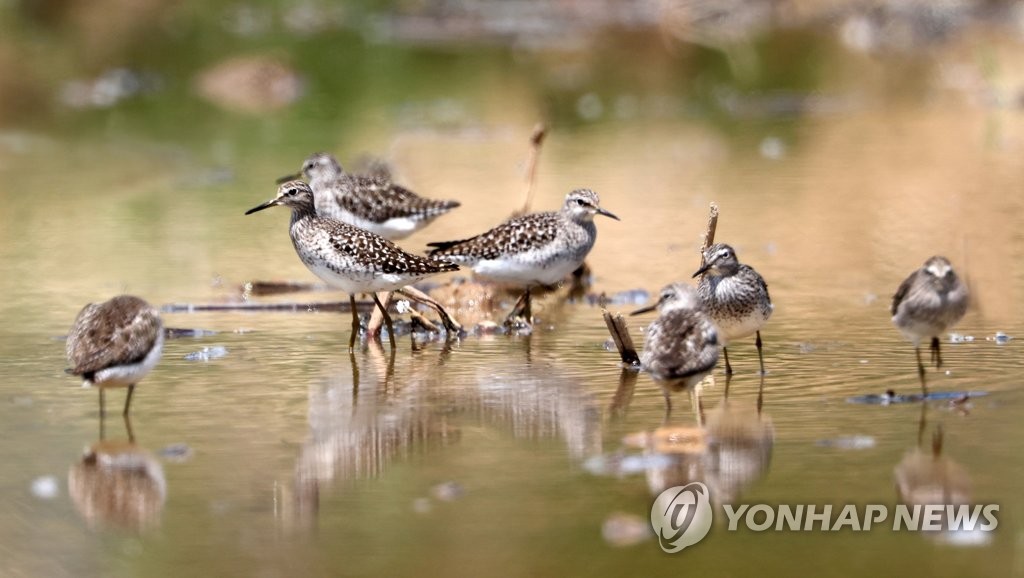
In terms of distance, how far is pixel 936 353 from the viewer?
1173 cm

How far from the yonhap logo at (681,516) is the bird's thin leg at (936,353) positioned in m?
2.93

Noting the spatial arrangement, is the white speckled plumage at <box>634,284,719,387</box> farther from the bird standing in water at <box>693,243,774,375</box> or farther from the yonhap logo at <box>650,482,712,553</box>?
the yonhap logo at <box>650,482,712,553</box>

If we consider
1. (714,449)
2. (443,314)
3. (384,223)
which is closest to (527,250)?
(443,314)

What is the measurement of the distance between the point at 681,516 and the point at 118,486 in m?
3.24

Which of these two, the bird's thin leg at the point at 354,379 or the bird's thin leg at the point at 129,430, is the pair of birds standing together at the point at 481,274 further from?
the bird's thin leg at the point at 354,379

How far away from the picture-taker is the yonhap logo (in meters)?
8.63

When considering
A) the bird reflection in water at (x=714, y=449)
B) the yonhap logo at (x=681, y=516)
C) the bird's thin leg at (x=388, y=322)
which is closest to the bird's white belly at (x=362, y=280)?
the bird's thin leg at (x=388, y=322)

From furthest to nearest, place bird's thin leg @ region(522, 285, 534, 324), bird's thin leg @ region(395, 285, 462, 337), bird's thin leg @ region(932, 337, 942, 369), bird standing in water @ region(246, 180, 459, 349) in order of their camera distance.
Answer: bird's thin leg @ region(522, 285, 534, 324), bird's thin leg @ region(395, 285, 462, 337), bird standing in water @ region(246, 180, 459, 349), bird's thin leg @ region(932, 337, 942, 369)

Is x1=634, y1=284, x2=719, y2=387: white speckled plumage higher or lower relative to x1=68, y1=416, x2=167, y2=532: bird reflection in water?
higher

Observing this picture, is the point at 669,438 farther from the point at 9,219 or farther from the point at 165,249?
the point at 9,219

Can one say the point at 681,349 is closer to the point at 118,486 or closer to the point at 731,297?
the point at 731,297

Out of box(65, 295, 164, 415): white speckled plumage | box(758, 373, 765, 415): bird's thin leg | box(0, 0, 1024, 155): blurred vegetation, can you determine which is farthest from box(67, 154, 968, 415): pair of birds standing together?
box(0, 0, 1024, 155): blurred vegetation

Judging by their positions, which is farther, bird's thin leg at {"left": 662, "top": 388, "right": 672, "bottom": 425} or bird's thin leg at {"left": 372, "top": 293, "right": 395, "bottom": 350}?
bird's thin leg at {"left": 372, "top": 293, "right": 395, "bottom": 350}

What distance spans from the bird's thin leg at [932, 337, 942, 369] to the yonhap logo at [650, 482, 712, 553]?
2.93 meters
